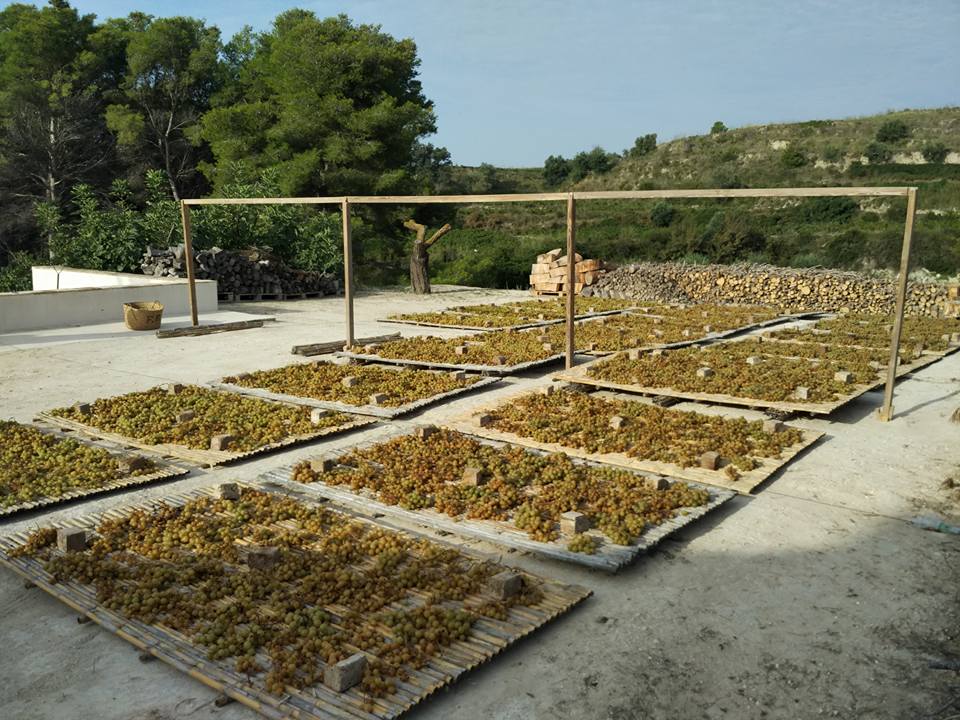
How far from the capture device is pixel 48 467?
5.65 metres

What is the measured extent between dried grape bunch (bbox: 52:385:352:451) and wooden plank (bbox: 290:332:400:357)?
2.75 meters

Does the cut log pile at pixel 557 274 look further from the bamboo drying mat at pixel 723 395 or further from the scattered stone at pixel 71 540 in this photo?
the scattered stone at pixel 71 540

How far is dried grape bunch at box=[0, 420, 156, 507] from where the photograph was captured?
17.0 ft

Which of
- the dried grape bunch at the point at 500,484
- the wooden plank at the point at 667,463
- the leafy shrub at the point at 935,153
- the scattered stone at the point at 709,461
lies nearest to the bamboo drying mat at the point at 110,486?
the dried grape bunch at the point at 500,484

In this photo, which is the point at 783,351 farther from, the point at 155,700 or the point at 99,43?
the point at 99,43

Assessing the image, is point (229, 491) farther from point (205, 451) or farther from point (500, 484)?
point (500, 484)

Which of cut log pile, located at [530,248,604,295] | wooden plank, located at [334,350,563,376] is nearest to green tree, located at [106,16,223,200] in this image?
cut log pile, located at [530,248,604,295]

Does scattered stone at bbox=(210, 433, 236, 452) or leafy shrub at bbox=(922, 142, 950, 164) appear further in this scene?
leafy shrub at bbox=(922, 142, 950, 164)

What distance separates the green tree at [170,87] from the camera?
94.8 feet

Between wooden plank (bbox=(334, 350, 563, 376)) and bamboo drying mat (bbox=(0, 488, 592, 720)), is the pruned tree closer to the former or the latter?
wooden plank (bbox=(334, 350, 563, 376))

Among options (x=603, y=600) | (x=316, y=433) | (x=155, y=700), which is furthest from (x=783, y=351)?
(x=155, y=700)

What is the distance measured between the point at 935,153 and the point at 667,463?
39164mm

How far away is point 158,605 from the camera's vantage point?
3648 millimetres

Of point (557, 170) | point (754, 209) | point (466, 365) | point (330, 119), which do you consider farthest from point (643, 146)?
point (466, 365)
